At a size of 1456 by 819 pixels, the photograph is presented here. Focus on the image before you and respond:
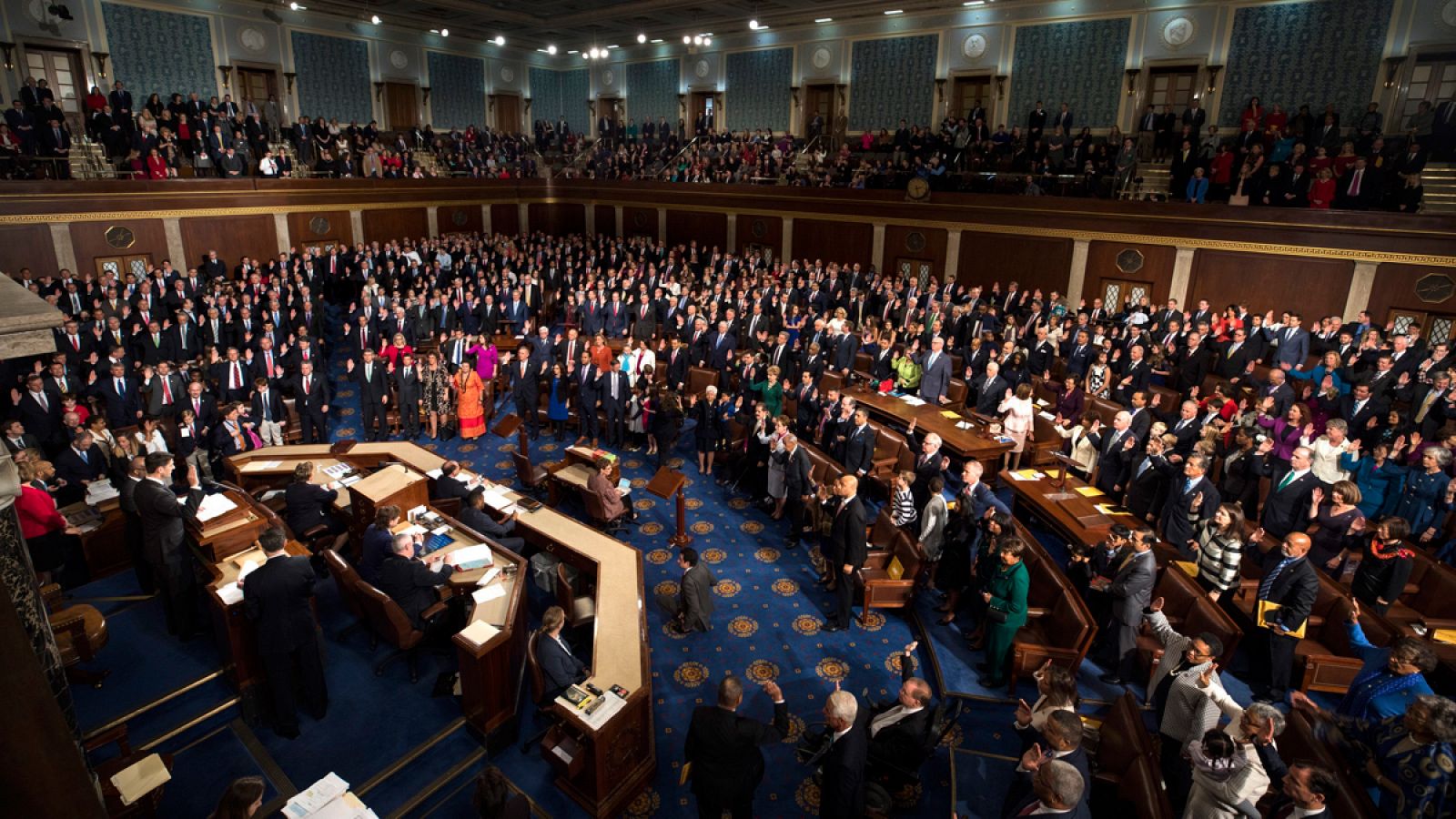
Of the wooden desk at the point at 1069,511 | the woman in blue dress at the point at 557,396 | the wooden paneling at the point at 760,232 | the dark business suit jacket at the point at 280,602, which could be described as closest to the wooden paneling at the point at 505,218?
the wooden paneling at the point at 760,232

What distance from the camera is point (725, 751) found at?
14.9 feet

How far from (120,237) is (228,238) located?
2.47m

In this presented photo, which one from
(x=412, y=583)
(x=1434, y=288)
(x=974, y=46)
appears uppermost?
(x=974, y=46)

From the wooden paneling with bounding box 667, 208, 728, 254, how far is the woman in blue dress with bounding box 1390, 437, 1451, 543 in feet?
62.7

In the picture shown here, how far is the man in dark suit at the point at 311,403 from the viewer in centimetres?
1145

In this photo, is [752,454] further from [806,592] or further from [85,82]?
[85,82]

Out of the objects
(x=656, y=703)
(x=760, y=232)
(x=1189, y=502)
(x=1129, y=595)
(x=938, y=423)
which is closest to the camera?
(x=1129, y=595)

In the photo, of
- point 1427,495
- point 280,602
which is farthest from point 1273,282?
point 280,602

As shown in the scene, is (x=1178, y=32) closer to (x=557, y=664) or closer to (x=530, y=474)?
(x=530, y=474)

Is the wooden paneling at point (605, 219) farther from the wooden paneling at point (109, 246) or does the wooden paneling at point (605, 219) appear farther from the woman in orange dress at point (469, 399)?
the woman in orange dress at point (469, 399)

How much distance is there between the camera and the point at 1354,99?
17.1m

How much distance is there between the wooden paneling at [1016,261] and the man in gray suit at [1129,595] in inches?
495

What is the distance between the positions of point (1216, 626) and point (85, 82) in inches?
1130

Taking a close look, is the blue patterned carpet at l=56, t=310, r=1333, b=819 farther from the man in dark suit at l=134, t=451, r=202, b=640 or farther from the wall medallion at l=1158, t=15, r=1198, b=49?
the wall medallion at l=1158, t=15, r=1198, b=49
